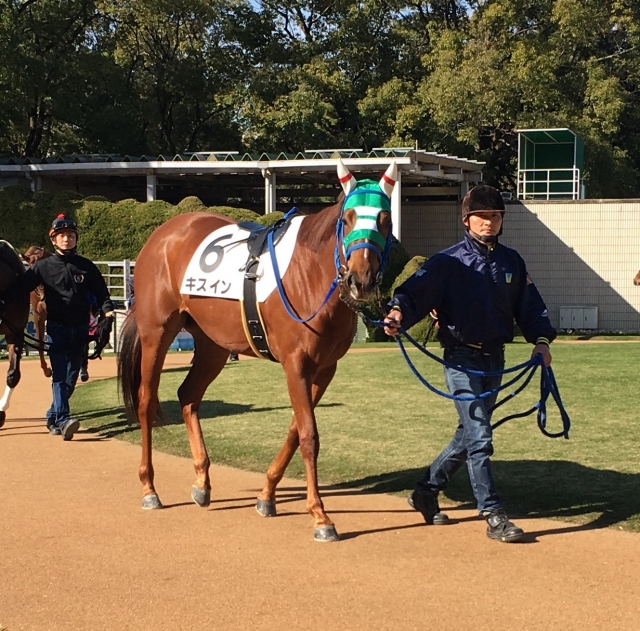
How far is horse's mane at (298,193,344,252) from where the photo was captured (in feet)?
17.0

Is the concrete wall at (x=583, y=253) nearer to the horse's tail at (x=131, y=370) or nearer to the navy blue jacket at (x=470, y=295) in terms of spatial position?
the horse's tail at (x=131, y=370)

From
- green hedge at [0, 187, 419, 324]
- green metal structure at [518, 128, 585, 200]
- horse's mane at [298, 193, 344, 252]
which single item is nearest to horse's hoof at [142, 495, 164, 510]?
horse's mane at [298, 193, 344, 252]

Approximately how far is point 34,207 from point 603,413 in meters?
17.5

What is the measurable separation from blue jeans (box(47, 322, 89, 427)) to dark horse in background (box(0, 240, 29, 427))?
566mm

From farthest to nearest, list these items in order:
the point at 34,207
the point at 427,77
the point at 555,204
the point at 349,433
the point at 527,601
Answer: the point at 427,77
the point at 555,204
the point at 34,207
the point at 349,433
the point at 527,601

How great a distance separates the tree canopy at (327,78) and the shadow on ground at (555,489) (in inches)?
944

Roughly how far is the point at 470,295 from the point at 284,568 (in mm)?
1788

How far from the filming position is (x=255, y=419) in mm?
9094

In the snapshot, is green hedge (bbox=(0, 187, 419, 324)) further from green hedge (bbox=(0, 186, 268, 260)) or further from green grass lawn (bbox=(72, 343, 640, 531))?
green grass lawn (bbox=(72, 343, 640, 531))

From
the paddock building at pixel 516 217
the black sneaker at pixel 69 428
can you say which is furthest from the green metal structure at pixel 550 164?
the black sneaker at pixel 69 428

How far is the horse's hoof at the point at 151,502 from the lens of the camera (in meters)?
5.81

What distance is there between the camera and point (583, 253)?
25.3m

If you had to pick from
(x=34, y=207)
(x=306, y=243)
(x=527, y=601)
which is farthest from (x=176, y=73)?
(x=527, y=601)

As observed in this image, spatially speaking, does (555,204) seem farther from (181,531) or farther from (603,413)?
(181,531)
